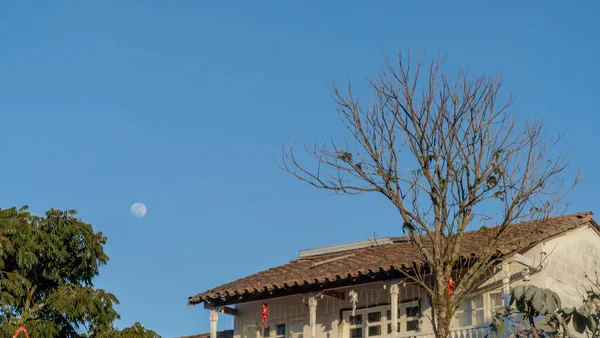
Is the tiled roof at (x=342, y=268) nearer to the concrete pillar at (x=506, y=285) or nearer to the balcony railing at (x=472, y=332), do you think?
the concrete pillar at (x=506, y=285)

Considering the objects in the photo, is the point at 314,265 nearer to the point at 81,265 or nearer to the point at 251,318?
the point at 251,318

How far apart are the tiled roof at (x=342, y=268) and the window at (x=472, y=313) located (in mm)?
1202

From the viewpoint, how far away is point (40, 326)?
2245 cm

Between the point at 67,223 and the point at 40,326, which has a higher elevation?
the point at 67,223

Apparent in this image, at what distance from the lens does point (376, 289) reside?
881 inches

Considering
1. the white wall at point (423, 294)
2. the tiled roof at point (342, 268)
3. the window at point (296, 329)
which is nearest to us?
the tiled roof at point (342, 268)

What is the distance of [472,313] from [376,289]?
7.87 feet

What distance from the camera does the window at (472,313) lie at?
68.1 ft

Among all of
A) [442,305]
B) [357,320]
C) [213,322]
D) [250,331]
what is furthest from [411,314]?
[442,305]

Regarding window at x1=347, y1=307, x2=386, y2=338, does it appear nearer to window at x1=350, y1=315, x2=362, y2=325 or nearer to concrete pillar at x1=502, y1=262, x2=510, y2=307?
window at x1=350, y1=315, x2=362, y2=325

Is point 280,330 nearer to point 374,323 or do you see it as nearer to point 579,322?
point 374,323

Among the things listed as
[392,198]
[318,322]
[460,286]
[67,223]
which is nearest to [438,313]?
[460,286]

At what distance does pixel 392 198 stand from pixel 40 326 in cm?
1011

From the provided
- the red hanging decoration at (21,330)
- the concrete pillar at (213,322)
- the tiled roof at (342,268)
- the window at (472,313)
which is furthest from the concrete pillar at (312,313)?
the red hanging decoration at (21,330)
